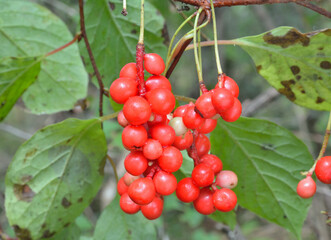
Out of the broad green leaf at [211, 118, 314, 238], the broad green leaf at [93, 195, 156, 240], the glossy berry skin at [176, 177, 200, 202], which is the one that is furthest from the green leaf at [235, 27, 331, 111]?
the broad green leaf at [93, 195, 156, 240]

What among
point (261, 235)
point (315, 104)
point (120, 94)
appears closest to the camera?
point (120, 94)

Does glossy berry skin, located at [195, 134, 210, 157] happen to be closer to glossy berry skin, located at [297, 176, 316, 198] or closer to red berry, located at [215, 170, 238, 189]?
red berry, located at [215, 170, 238, 189]

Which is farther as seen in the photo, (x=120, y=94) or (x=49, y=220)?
(x=49, y=220)

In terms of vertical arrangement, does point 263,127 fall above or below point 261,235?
above

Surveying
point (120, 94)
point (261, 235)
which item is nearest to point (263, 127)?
point (120, 94)

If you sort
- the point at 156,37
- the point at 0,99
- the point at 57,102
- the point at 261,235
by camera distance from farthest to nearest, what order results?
the point at 261,235 → the point at 57,102 → the point at 156,37 → the point at 0,99

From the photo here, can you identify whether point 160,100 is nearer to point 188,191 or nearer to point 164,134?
point 164,134

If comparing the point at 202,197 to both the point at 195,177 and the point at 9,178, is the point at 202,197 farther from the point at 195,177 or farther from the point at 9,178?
the point at 9,178
